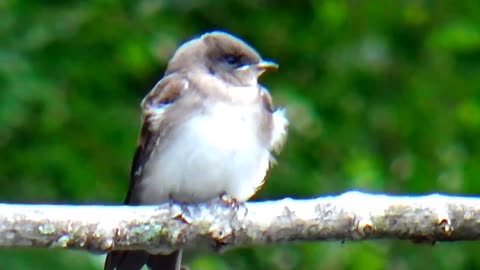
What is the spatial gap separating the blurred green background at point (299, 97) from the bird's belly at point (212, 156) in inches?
75.6

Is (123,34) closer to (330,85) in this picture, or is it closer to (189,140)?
(330,85)

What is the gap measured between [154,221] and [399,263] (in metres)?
3.70

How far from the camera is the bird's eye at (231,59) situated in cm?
522

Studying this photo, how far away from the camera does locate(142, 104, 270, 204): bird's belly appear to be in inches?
189

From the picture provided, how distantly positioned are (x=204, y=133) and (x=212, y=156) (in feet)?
0.27

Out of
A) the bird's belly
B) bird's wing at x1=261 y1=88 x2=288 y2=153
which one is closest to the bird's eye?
bird's wing at x1=261 y1=88 x2=288 y2=153

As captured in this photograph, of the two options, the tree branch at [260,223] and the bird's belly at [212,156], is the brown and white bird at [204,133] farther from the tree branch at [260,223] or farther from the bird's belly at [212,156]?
the tree branch at [260,223]

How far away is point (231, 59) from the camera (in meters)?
5.23

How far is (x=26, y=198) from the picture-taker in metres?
7.16

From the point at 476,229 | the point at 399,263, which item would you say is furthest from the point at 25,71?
the point at 476,229

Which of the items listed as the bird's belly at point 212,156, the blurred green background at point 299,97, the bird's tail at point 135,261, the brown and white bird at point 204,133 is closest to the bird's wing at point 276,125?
the brown and white bird at point 204,133

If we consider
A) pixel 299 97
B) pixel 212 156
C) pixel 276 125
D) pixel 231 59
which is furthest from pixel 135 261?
pixel 299 97

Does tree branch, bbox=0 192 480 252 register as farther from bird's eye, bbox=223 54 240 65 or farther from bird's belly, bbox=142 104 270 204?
bird's eye, bbox=223 54 240 65

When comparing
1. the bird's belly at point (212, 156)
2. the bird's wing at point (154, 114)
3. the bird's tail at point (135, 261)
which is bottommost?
the bird's tail at point (135, 261)
